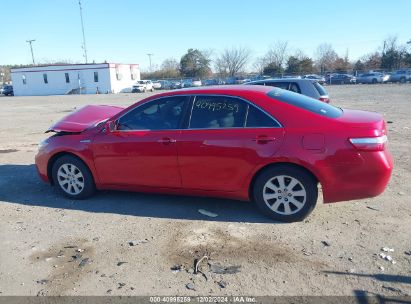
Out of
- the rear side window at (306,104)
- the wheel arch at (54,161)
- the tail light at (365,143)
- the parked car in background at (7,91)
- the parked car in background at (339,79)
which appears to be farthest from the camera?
the parked car in background at (7,91)

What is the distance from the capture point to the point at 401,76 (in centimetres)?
4475

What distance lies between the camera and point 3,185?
651 centimetres

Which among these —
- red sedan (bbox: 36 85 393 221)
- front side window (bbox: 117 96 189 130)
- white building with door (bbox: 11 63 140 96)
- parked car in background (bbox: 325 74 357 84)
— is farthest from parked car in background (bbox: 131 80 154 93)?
front side window (bbox: 117 96 189 130)

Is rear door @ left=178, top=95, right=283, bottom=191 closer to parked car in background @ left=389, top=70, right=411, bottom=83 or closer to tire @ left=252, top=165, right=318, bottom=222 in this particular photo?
tire @ left=252, top=165, right=318, bottom=222

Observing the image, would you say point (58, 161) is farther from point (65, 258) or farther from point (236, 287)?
point (236, 287)

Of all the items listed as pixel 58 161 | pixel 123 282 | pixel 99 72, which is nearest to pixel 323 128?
pixel 123 282

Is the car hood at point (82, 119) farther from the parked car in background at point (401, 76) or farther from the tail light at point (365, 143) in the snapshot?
the parked car in background at point (401, 76)

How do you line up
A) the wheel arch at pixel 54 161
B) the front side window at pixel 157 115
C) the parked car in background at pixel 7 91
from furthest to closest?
the parked car in background at pixel 7 91 → the wheel arch at pixel 54 161 → the front side window at pixel 157 115

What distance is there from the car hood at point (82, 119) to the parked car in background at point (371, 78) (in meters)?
46.9

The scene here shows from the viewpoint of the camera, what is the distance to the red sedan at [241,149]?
13.7 ft

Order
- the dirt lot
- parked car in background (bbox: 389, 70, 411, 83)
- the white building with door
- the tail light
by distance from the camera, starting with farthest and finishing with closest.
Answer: the white building with door, parked car in background (bbox: 389, 70, 411, 83), the tail light, the dirt lot

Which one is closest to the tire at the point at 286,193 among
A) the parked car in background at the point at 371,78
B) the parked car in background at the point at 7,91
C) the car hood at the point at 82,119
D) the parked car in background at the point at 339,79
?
the car hood at the point at 82,119

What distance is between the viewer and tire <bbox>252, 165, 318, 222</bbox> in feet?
14.2

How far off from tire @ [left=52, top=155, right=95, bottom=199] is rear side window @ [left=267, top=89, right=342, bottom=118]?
115 inches
